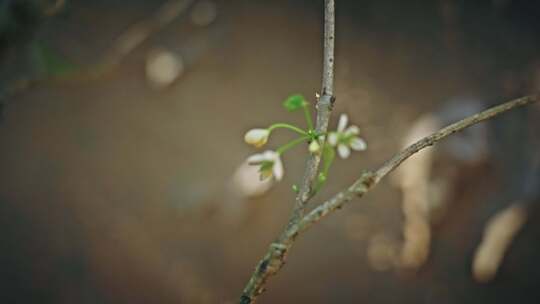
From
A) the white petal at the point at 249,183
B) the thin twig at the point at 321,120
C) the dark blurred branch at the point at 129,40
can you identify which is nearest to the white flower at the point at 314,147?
the thin twig at the point at 321,120

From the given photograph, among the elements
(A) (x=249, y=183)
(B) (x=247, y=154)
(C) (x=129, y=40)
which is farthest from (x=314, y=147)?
(C) (x=129, y=40)

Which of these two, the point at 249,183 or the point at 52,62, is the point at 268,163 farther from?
the point at 52,62

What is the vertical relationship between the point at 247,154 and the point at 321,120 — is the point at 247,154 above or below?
above

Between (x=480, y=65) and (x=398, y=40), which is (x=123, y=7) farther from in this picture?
(x=480, y=65)

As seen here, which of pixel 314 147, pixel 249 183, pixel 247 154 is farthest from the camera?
pixel 247 154

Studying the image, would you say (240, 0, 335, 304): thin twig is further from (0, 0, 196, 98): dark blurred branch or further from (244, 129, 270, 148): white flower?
(0, 0, 196, 98): dark blurred branch

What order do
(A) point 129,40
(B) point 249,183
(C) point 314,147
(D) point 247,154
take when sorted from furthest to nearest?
(A) point 129,40 < (D) point 247,154 < (B) point 249,183 < (C) point 314,147

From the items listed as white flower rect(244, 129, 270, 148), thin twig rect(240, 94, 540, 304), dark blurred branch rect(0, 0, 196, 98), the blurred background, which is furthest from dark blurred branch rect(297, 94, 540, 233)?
dark blurred branch rect(0, 0, 196, 98)

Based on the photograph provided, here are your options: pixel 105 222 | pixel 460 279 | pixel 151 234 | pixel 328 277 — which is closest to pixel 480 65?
pixel 460 279

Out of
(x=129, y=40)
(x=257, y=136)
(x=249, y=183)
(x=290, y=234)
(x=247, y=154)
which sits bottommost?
(x=290, y=234)
